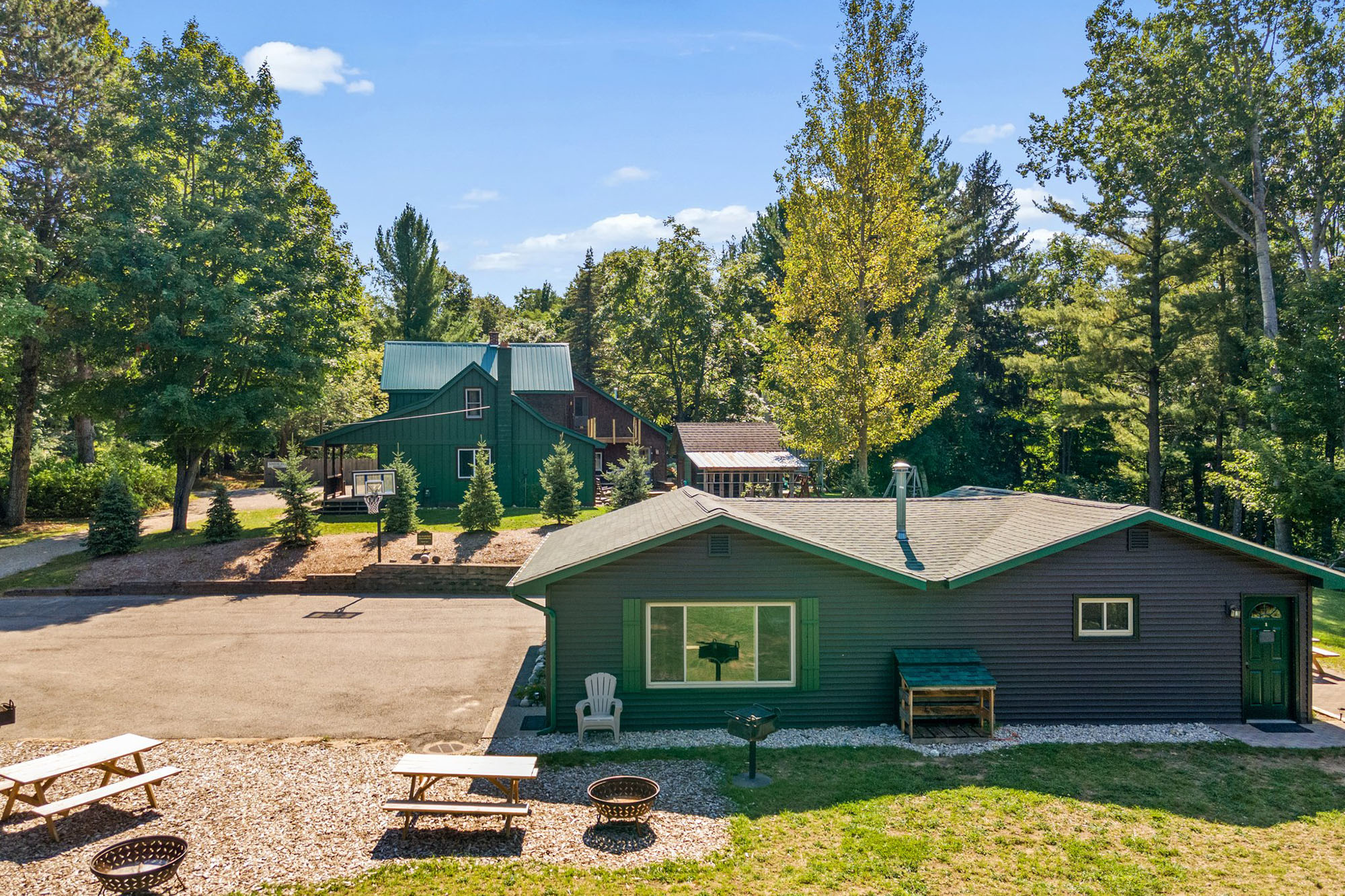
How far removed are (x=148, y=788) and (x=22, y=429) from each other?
85.5 feet

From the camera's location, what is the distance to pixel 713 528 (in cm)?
1213

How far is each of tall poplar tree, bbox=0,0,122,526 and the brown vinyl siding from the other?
1027 inches

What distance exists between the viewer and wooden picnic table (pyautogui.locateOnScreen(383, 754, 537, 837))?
28.2 ft

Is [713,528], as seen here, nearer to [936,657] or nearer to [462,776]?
[936,657]

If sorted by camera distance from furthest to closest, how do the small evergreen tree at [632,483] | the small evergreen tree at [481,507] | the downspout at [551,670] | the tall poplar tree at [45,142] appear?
the small evergreen tree at [632,483], the tall poplar tree at [45,142], the small evergreen tree at [481,507], the downspout at [551,670]

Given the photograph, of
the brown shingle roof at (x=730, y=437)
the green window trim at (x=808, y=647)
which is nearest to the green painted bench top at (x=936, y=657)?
the green window trim at (x=808, y=647)

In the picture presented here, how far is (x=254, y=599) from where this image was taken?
68.9 feet

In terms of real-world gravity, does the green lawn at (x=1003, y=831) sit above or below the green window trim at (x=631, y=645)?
below

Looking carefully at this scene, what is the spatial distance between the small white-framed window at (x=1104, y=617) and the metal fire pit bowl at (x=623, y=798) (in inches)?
279

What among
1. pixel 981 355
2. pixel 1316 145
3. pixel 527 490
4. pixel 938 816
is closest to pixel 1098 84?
pixel 1316 145

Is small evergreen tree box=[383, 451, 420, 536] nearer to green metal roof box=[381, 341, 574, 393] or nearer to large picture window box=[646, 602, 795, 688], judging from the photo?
green metal roof box=[381, 341, 574, 393]

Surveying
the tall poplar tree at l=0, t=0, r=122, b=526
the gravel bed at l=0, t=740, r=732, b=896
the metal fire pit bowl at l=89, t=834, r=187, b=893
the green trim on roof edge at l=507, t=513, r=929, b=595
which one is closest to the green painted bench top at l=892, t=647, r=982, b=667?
the green trim on roof edge at l=507, t=513, r=929, b=595

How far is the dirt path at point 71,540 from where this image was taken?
2365cm

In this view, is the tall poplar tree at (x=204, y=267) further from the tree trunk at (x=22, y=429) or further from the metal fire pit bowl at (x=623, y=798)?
the metal fire pit bowl at (x=623, y=798)
